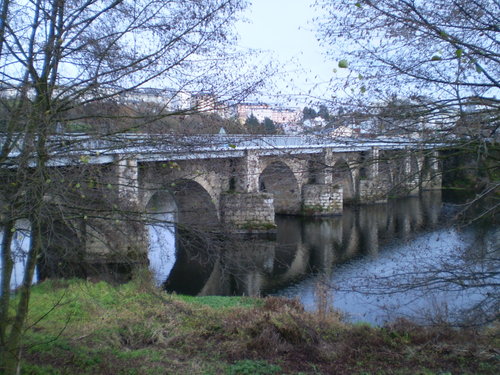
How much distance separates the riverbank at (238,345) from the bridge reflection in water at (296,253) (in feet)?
2.56

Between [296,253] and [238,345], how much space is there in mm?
9573

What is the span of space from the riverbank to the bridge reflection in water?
0.78 meters

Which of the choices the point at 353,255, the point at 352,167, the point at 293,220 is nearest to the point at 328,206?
the point at 293,220

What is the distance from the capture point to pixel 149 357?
473 cm

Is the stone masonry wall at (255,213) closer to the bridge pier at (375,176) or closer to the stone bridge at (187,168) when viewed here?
the stone bridge at (187,168)

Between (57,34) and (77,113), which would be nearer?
(57,34)

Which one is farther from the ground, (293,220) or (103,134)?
(103,134)

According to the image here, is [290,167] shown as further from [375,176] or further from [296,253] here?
[296,253]

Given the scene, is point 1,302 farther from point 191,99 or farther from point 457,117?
point 457,117

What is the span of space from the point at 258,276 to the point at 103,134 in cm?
850

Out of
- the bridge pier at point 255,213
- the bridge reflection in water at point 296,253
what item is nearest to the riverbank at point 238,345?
the bridge reflection in water at point 296,253

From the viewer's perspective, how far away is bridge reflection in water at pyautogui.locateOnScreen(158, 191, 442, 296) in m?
6.45

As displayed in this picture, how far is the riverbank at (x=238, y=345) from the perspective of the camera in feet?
14.0

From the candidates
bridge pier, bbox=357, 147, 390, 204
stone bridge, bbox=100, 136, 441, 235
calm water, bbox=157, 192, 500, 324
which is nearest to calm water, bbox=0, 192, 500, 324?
calm water, bbox=157, 192, 500, 324
